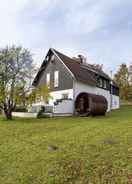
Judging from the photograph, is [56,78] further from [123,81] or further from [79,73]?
[123,81]

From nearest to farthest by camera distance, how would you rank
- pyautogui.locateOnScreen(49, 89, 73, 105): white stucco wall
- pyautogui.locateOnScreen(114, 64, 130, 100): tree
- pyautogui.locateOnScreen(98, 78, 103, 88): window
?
pyautogui.locateOnScreen(49, 89, 73, 105): white stucco wall
pyautogui.locateOnScreen(98, 78, 103, 88): window
pyautogui.locateOnScreen(114, 64, 130, 100): tree

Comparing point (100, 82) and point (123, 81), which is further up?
point (123, 81)

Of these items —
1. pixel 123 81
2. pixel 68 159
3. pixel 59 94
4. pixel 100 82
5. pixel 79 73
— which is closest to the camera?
pixel 68 159

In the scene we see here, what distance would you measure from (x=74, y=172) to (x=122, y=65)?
56.4 meters

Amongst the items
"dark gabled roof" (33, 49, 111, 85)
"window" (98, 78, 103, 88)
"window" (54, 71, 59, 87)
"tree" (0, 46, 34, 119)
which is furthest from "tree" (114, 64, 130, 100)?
"tree" (0, 46, 34, 119)

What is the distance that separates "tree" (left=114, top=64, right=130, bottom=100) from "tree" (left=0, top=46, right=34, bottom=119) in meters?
41.6

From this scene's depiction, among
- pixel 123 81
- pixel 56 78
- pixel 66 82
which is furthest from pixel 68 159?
pixel 123 81

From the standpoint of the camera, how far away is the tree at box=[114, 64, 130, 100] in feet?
197

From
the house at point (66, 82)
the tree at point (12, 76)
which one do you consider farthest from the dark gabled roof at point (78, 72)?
the tree at point (12, 76)

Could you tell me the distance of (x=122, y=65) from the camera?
6134 centimetres

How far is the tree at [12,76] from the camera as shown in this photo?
68.6ft

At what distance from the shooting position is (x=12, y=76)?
2125 centimetres

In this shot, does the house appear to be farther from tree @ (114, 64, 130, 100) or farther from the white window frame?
tree @ (114, 64, 130, 100)

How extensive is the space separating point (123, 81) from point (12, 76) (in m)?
43.3
